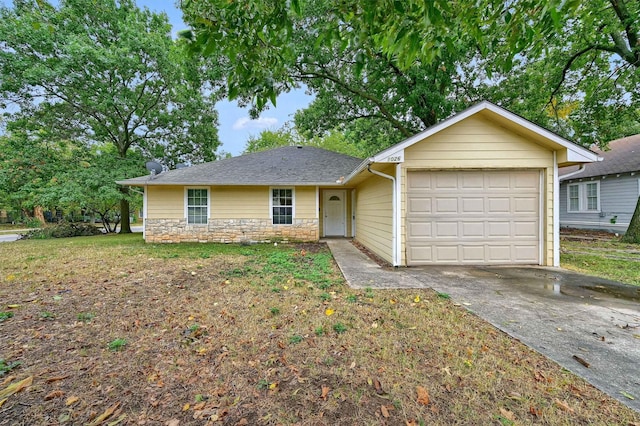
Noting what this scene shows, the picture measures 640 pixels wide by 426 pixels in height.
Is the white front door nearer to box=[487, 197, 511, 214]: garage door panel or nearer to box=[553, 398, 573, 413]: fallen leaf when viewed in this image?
box=[487, 197, 511, 214]: garage door panel

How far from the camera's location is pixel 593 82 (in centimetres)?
1068

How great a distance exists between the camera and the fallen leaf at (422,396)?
1.96 m

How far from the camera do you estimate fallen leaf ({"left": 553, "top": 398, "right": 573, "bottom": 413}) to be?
187cm

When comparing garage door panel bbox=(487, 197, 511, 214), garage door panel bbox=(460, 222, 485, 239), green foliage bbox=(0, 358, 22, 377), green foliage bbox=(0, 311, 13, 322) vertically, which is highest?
garage door panel bbox=(487, 197, 511, 214)

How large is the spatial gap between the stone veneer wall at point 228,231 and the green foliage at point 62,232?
6478 mm

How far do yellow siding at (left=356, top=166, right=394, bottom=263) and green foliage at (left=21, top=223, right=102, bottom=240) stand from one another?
14030 millimetres

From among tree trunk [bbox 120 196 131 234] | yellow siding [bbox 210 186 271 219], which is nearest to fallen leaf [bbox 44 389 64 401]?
yellow siding [bbox 210 186 271 219]

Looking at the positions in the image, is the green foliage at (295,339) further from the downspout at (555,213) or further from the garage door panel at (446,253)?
the downspout at (555,213)

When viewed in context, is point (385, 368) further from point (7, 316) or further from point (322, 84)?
point (322, 84)

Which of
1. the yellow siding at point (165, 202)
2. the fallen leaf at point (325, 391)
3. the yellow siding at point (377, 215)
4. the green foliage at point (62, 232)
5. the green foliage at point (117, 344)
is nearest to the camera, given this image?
the fallen leaf at point (325, 391)

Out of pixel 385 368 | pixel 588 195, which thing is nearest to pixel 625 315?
pixel 385 368

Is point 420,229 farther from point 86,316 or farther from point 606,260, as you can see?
point 86,316

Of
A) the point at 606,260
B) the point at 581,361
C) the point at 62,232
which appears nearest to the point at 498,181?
the point at 606,260

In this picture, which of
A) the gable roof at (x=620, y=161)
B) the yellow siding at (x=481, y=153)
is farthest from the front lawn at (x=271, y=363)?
the gable roof at (x=620, y=161)
